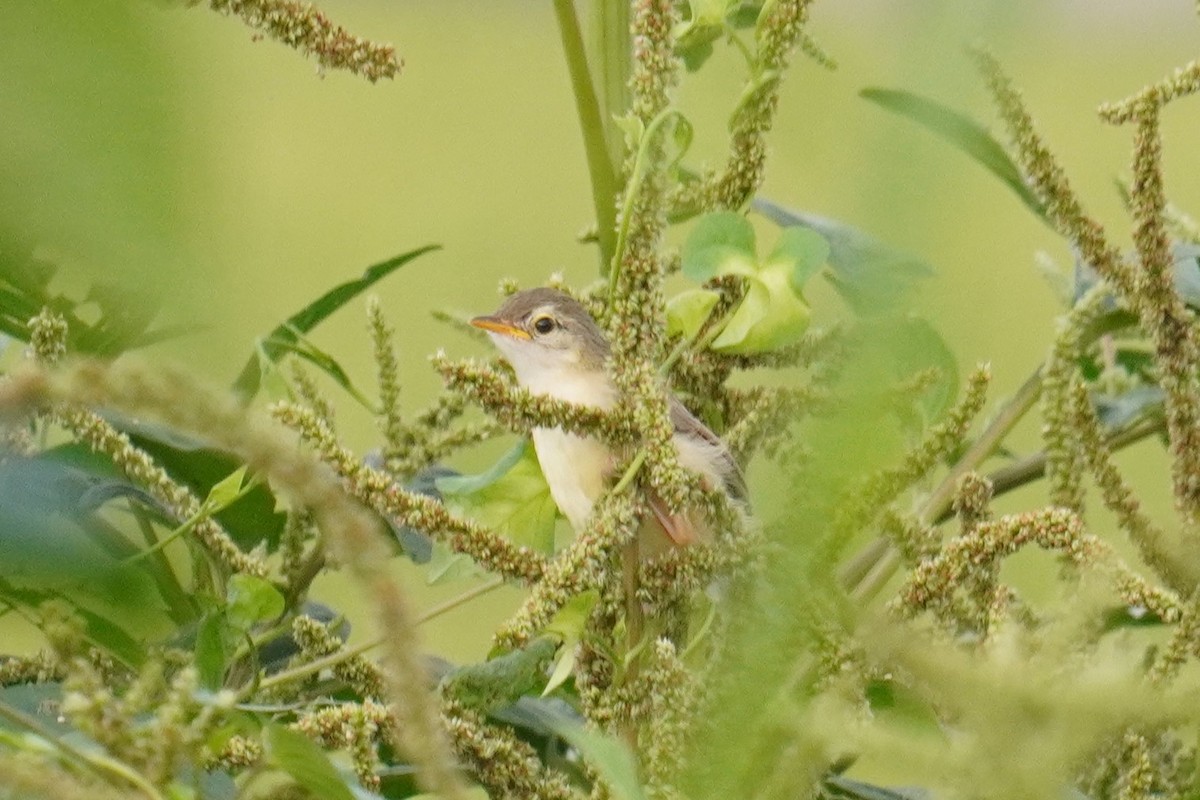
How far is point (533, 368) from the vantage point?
132 cm

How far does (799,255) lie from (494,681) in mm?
185

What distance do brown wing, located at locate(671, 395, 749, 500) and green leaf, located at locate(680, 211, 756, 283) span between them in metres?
0.07

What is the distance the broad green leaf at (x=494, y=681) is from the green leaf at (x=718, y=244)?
0.48 feet

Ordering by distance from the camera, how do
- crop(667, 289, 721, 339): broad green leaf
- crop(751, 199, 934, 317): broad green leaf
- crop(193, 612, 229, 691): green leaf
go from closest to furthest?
crop(751, 199, 934, 317): broad green leaf → crop(193, 612, 229, 691): green leaf → crop(667, 289, 721, 339): broad green leaf

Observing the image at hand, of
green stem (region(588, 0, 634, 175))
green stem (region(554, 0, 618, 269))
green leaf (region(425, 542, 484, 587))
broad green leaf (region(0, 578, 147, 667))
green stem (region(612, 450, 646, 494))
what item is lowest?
broad green leaf (region(0, 578, 147, 667))

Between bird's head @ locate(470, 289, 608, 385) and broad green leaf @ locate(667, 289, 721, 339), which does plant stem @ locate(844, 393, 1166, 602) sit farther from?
bird's head @ locate(470, 289, 608, 385)

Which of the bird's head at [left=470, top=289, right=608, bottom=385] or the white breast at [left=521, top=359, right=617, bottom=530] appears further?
the bird's head at [left=470, top=289, right=608, bottom=385]

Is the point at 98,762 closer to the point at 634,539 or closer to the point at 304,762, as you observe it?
the point at 304,762

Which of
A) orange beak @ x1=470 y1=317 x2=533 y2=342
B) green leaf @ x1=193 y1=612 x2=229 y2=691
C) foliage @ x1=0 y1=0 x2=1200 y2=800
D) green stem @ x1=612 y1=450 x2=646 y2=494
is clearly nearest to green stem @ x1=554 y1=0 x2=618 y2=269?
foliage @ x1=0 y1=0 x2=1200 y2=800

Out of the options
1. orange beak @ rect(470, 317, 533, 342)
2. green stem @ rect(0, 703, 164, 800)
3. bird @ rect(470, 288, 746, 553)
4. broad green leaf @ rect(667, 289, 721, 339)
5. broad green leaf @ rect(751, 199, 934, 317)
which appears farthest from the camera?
orange beak @ rect(470, 317, 533, 342)

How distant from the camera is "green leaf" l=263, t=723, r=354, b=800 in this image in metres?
0.30

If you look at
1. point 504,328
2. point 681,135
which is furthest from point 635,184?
point 504,328

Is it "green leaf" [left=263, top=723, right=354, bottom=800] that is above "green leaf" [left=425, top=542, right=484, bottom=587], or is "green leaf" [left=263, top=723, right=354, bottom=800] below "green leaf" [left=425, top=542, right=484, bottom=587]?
below

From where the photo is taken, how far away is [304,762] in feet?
0.98
